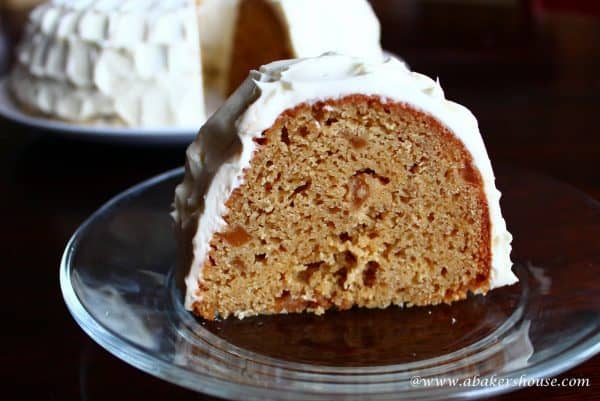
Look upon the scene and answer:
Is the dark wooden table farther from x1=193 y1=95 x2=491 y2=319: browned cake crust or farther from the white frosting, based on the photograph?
x1=193 y1=95 x2=491 y2=319: browned cake crust

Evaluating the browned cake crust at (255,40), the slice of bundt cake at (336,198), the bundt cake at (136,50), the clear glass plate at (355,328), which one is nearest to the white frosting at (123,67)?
the bundt cake at (136,50)

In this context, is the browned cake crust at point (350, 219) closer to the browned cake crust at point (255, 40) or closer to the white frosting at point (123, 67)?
the white frosting at point (123, 67)

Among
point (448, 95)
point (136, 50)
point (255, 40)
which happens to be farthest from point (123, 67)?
point (448, 95)

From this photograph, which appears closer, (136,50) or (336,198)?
(336,198)

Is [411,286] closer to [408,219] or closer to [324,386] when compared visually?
[408,219]

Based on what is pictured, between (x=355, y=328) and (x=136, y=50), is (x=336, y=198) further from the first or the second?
(x=136, y=50)

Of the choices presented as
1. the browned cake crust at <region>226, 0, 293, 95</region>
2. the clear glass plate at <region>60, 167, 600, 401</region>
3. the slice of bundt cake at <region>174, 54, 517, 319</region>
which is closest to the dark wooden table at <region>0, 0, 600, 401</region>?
the clear glass plate at <region>60, 167, 600, 401</region>
